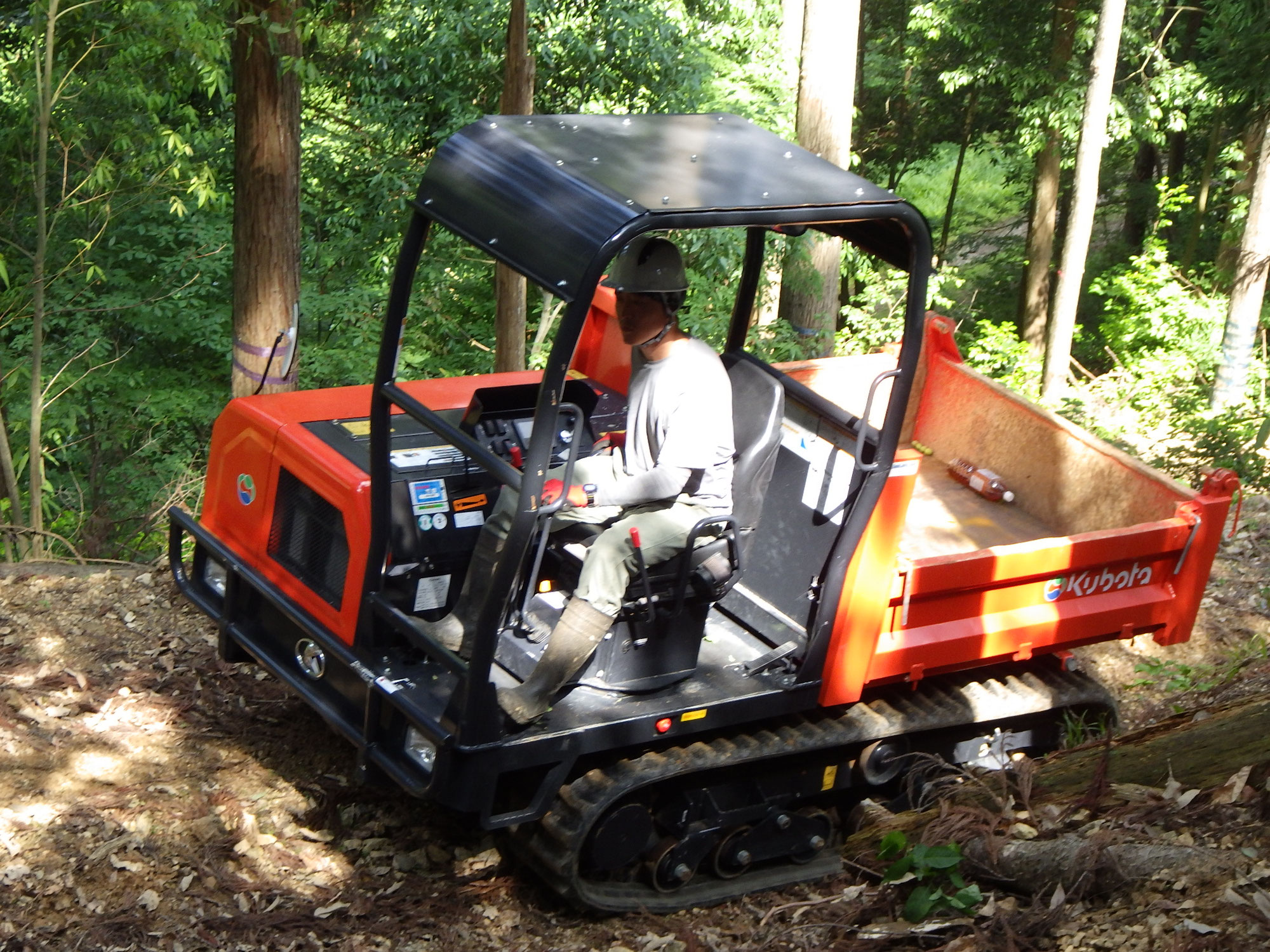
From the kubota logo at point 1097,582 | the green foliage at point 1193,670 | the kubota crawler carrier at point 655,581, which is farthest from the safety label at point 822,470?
the green foliage at point 1193,670

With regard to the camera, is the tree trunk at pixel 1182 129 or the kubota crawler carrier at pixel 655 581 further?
the tree trunk at pixel 1182 129

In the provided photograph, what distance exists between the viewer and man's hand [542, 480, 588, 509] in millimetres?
3969

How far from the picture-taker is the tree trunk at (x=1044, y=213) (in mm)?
15742

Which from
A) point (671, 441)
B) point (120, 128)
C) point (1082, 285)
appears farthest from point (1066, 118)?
point (671, 441)

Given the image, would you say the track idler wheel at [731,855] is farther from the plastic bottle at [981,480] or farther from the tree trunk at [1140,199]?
the tree trunk at [1140,199]

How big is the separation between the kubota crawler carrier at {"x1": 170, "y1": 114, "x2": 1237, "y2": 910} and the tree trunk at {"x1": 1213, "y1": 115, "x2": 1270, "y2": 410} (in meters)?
7.77

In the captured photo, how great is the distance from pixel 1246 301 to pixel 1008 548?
9.16m

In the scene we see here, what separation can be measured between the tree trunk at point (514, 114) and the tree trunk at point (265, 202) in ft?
7.41

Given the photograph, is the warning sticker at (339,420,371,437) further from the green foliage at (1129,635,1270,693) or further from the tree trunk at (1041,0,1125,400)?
the tree trunk at (1041,0,1125,400)

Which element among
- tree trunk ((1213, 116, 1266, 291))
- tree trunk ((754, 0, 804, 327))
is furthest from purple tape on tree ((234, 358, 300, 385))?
tree trunk ((1213, 116, 1266, 291))

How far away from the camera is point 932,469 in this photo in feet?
21.1

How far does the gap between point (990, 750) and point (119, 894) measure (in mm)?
3258

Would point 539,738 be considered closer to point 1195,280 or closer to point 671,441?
point 671,441

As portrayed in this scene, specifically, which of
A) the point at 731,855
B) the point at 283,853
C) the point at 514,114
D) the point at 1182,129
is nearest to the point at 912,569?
the point at 731,855
